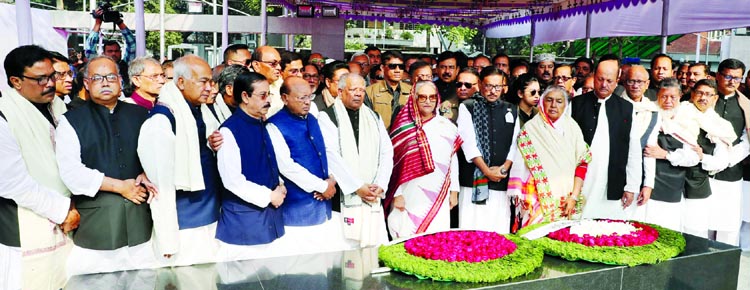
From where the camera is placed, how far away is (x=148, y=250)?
3.04 metres

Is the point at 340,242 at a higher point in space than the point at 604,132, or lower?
lower

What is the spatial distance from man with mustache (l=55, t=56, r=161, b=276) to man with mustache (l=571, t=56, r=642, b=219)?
2995 millimetres

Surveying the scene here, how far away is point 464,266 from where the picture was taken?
2.72m

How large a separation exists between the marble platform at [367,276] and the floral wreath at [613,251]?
31 mm

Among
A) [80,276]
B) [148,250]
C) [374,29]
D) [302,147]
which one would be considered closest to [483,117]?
[302,147]

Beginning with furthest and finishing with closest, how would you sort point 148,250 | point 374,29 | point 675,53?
point 675,53, point 374,29, point 148,250

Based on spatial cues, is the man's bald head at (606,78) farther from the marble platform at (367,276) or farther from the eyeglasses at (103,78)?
the eyeglasses at (103,78)

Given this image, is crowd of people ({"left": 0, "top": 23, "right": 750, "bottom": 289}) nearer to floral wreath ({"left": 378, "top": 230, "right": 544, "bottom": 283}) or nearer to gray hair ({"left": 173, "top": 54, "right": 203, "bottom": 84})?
gray hair ({"left": 173, "top": 54, "right": 203, "bottom": 84})

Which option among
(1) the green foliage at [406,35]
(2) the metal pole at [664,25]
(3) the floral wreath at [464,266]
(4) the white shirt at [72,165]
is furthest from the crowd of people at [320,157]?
(1) the green foliage at [406,35]

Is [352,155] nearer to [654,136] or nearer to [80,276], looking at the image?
[80,276]

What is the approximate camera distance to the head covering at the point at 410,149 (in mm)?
4086

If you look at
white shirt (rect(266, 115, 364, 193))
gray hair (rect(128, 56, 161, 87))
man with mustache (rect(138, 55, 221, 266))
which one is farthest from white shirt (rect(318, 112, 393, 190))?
gray hair (rect(128, 56, 161, 87))

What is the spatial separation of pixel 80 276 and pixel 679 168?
4113 millimetres

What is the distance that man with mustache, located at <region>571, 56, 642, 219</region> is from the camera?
4.39m
